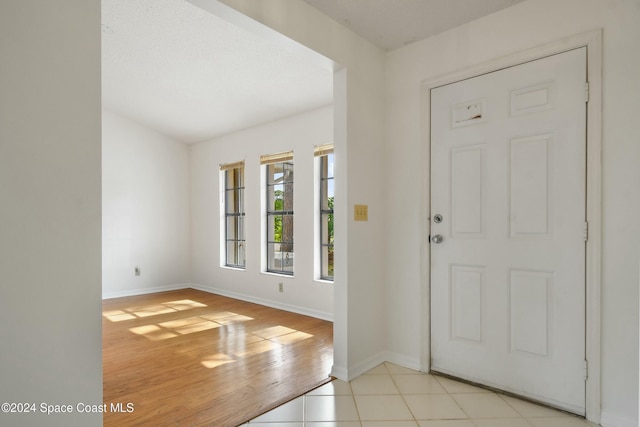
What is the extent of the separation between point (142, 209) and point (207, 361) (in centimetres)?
363

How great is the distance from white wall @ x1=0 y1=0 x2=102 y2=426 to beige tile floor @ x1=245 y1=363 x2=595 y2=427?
103cm

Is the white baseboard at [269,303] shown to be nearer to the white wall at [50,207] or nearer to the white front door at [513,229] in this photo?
the white front door at [513,229]

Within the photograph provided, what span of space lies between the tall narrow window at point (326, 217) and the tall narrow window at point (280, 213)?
1.79 feet

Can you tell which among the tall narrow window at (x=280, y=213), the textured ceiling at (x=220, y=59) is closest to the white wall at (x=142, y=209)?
the textured ceiling at (x=220, y=59)

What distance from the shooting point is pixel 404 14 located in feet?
7.77

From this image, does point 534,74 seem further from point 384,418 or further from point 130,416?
point 130,416

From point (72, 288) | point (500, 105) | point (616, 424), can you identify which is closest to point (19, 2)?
point (72, 288)

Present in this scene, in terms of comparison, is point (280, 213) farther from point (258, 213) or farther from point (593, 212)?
point (593, 212)

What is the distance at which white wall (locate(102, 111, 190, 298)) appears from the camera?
5348 mm

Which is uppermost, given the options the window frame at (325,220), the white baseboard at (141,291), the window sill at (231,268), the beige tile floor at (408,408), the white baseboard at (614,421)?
the window frame at (325,220)

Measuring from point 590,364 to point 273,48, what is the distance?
10.6 ft

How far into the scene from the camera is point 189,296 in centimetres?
542

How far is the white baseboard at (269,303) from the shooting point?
4.20 metres

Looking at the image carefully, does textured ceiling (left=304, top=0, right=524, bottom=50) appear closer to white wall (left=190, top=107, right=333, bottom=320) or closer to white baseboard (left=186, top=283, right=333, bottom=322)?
white wall (left=190, top=107, right=333, bottom=320)
